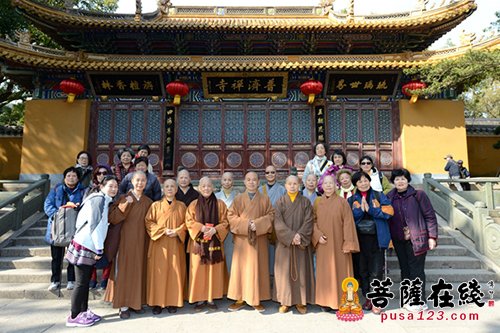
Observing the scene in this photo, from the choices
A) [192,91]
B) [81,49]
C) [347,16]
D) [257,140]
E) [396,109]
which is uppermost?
[347,16]

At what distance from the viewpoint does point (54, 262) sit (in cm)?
395

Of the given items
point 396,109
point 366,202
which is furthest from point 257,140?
point 366,202

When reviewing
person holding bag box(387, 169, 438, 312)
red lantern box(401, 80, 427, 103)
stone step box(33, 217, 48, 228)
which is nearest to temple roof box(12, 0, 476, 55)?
red lantern box(401, 80, 427, 103)

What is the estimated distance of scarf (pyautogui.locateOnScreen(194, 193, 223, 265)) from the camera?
3.43 metres

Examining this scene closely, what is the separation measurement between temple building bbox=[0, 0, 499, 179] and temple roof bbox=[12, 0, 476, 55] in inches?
1.2

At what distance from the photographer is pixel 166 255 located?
3.42 metres

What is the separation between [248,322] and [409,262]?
6.26ft

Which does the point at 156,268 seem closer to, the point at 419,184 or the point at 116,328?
the point at 116,328

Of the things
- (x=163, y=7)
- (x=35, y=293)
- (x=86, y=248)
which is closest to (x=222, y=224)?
(x=86, y=248)

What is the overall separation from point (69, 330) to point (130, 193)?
4.80ft

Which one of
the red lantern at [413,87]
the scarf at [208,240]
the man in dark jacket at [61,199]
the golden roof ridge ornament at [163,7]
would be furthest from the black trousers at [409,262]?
the golden roof ridge ornament at [163,7]

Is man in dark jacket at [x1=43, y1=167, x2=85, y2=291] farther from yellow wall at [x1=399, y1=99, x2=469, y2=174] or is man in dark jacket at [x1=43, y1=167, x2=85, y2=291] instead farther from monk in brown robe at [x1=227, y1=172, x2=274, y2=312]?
yellow wall at [x1=399, y1=99, x2=469, y2=174]

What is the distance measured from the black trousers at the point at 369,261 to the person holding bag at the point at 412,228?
28 centimetres

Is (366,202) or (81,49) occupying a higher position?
(81,49)
